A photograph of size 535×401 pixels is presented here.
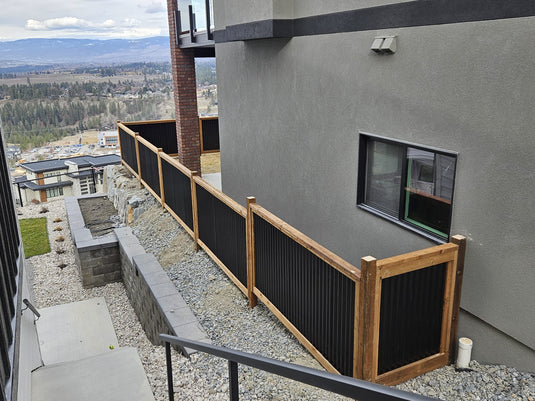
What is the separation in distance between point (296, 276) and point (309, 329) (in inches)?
25.2

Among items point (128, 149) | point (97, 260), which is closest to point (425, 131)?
point (97, 260)

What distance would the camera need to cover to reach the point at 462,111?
4848 millimetres

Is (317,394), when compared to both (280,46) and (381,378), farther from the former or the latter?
(280,46)

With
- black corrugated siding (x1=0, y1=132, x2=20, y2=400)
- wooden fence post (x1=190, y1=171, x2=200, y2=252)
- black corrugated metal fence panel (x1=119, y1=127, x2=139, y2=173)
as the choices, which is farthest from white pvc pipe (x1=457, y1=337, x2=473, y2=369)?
black corrugated metal fence panel (x1=119, y1=127, x2=139, y2=173)

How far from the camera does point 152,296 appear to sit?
7902mm

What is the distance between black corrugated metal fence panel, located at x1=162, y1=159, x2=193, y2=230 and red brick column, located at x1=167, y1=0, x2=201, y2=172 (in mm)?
3720

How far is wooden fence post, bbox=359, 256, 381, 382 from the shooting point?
430 cm

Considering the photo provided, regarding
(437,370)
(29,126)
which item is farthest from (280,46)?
(29,126)

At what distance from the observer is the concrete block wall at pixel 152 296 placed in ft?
21.7

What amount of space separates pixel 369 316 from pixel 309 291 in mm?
1065

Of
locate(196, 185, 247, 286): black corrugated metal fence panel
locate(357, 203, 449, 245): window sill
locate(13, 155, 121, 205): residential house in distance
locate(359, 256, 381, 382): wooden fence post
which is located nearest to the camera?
locate(359, 256, 381, 382): wooden fence post

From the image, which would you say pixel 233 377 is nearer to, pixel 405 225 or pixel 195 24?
pixel 405 225

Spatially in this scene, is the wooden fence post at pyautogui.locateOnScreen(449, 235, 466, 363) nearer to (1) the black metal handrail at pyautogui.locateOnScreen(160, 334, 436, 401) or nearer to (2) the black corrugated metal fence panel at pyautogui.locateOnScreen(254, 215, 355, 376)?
(2) the black corrugated metal fence panel at pyautogui.locateOnScreen(254, 215, 355, 376)

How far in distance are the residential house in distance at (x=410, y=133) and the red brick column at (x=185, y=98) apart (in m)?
5.29
